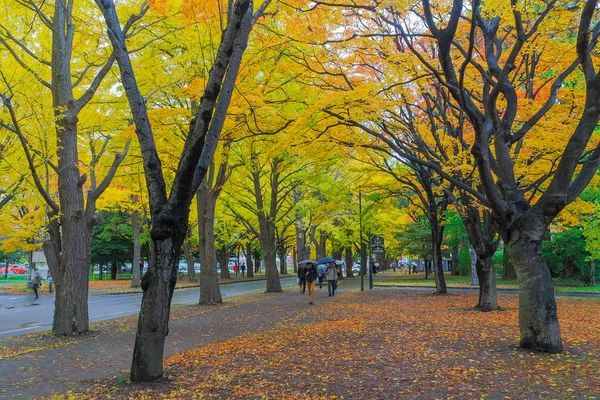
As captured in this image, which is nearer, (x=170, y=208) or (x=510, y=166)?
(x=170, y=208)

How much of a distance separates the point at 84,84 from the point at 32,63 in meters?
2.18

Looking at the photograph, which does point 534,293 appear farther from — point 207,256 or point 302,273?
point 302,273

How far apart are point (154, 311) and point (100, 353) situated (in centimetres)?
338

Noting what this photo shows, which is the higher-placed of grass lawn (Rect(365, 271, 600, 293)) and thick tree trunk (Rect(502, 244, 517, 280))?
thick tree trunk (Rect(502, 244, 517, 280))

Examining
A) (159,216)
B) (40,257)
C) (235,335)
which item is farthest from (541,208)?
(40,257)

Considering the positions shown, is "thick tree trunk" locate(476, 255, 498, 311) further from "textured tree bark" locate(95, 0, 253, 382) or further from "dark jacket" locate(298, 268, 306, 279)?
"dark jacket" locate(298, 268, 306, 279)

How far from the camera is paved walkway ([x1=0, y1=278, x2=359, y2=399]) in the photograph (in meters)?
6.00

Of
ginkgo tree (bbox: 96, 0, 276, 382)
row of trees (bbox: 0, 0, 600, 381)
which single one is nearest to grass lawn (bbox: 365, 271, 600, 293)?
row of trees (bbox: 0, 0, 600, 381)

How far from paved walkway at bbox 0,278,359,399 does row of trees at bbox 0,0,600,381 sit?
1.14 m

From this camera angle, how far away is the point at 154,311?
562 centimetres

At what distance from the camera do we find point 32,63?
12484mm

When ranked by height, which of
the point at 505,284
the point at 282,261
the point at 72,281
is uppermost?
the point at 72,281

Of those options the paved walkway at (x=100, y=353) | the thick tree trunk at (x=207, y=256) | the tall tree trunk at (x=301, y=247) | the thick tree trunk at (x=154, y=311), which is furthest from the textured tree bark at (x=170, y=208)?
the tall tree trunk at (x=301, y=247)

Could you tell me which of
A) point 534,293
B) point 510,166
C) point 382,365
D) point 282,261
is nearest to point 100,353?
point 382,365
